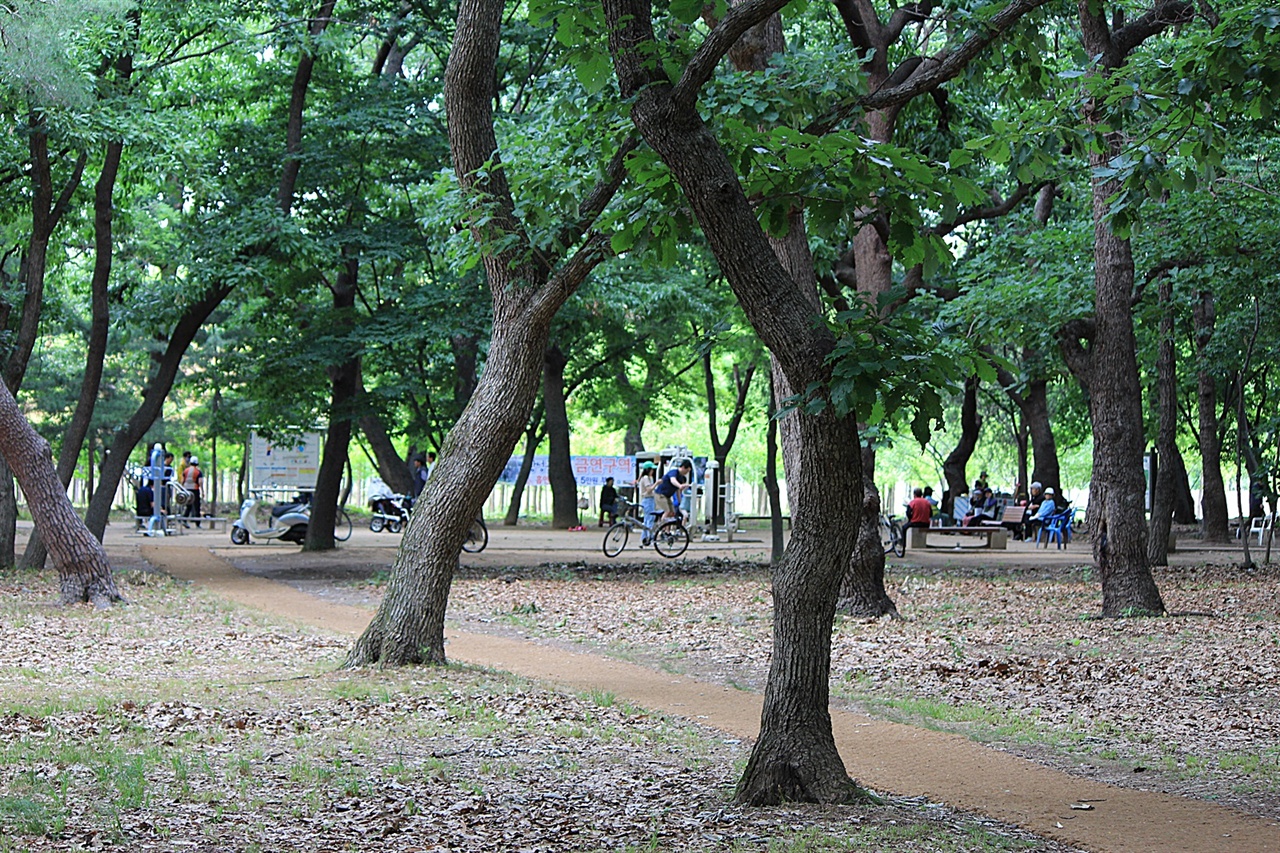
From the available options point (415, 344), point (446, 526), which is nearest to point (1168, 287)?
point (415, 344)

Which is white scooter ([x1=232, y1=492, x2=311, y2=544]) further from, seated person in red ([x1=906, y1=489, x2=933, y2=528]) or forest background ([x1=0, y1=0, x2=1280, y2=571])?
seated person in red ([x1=906, y1=489, x2=933, y2=528])

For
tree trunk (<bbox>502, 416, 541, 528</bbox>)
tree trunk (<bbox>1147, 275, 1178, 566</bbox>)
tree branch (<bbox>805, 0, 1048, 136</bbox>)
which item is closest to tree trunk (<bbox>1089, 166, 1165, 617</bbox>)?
tree branch (<bbox>805, 0, 1048, 136</bbox>)

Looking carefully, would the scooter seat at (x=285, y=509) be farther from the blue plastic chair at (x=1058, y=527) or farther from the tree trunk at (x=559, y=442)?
the blue plastic chair at (x=1058, y=527)

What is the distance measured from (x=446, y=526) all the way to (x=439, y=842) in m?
4.81

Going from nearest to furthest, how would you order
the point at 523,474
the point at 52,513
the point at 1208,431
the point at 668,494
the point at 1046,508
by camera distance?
the point at 52,513
the point at 668,494
the point at 1208,431
the point at 1046,508
the point at 523,474

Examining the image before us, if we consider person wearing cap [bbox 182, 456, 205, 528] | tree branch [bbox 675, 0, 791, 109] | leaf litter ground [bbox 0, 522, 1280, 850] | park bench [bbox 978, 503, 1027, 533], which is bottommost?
leaf litter ground [bbox 0, 522, 1280, 850]

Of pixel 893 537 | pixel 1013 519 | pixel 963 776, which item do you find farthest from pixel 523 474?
pixel 963 776

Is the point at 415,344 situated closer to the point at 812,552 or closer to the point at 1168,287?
the point at 1168,287

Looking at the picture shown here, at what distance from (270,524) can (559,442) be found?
947 centimetres

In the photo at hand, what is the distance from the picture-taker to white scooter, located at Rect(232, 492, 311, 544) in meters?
25.0

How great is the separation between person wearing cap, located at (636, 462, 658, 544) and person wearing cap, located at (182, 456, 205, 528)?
11.2m

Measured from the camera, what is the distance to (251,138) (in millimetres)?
19547

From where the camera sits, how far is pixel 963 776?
667cm

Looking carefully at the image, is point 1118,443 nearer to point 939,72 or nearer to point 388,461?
point 939,72
